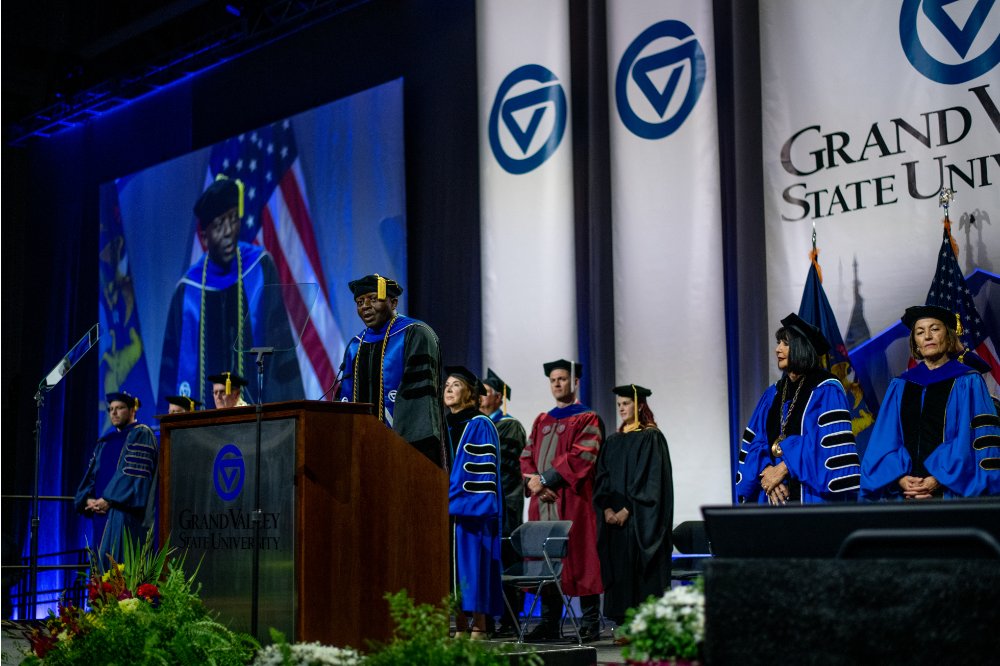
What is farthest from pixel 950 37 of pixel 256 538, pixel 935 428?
pixel 256 538

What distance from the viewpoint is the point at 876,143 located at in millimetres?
6879

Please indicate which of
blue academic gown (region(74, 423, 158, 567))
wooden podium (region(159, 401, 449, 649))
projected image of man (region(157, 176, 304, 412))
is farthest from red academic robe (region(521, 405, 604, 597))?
projected image of man (region(157, 176, 304, 412))

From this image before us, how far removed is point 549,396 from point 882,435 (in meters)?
3.43

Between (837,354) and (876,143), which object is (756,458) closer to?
(837,354)

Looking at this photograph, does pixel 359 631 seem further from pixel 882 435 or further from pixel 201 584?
pixel 882 435

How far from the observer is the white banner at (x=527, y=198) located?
8484 millimetres

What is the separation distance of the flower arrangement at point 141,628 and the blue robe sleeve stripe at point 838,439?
9.25 feet

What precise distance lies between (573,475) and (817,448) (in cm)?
222

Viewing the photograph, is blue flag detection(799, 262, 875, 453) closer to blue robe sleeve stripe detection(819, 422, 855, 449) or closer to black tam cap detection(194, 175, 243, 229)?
blue robe sleeve stripe detection(819, 422, 855, 449)

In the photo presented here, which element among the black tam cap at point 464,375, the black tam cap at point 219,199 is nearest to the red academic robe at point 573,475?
the black tam cap at point 464,375

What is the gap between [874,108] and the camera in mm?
6922

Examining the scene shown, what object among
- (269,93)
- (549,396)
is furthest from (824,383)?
(269,93)

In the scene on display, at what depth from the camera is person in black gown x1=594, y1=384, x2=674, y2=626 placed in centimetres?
671

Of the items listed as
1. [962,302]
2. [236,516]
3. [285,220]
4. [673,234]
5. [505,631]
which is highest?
[285,220]
